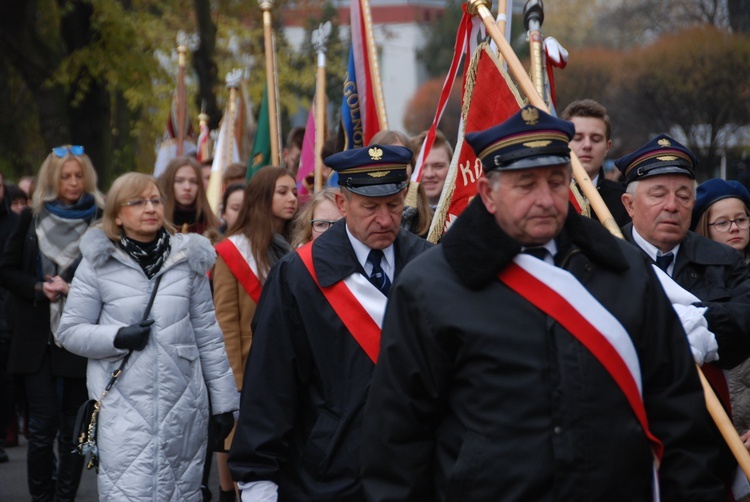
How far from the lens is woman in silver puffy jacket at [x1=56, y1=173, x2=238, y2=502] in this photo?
6012mm

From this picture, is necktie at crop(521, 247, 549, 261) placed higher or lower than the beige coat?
higher

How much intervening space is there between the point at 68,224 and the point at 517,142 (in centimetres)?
494

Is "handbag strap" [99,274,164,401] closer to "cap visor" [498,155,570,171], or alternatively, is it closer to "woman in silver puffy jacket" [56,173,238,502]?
"woman in silver puffy jacket" [56,173,238,502]

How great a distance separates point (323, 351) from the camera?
4395 mm

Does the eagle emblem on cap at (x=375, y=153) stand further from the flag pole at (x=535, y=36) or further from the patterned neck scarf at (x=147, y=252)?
the patterned neck scarf at (x=147, y=252)

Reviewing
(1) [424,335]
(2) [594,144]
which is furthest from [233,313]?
(1) [424,335]

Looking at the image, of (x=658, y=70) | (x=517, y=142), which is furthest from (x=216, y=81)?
(x=517, y=142)

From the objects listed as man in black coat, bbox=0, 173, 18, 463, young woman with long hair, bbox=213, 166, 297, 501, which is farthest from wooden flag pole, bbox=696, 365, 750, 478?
man in black coat, bbox=0, 173, 18, 463

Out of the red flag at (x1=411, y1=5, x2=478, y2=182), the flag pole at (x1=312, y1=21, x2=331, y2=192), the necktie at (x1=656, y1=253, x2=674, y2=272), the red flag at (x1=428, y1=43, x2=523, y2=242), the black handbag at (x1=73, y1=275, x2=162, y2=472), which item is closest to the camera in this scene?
the necktie at (x1=656, y1=253, x2=674, y2=272)

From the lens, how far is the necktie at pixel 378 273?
4.57 metres

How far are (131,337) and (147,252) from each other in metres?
0.52

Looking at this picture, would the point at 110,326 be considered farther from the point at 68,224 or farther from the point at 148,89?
the point at 148,89

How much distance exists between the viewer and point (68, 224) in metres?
7.76

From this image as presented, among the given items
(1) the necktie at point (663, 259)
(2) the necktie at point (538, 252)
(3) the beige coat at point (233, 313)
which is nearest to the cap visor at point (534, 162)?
(2) the necktie at point (538, 252)
